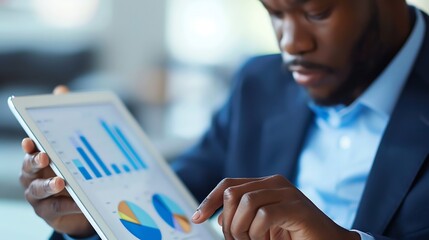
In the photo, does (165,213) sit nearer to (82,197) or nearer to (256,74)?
(82,197)

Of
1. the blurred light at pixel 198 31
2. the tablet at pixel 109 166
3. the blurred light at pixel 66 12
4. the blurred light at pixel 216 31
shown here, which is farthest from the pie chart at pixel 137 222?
the blurred light at pixel 66 12

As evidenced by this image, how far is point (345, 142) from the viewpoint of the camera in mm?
1110

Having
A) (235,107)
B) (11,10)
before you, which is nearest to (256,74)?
(235,107)

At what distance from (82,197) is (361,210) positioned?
425 mm

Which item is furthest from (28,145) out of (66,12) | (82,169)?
(66,12)

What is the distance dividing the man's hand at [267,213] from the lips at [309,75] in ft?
0.90

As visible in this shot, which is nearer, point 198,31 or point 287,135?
point 287,135

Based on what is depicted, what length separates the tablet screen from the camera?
867 millimetres

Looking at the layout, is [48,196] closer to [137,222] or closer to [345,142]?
[137,222]

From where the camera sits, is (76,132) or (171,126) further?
(171,126)

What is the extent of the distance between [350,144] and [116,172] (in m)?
0.40

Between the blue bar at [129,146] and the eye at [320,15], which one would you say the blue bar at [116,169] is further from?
the eye at [320,15]

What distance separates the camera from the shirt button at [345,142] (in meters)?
1.10

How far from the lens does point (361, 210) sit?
100 centimetres
